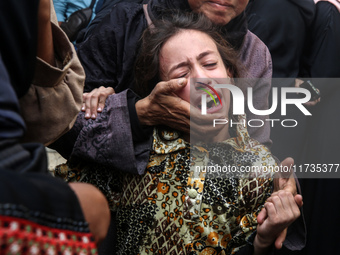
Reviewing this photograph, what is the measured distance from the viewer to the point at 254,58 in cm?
164

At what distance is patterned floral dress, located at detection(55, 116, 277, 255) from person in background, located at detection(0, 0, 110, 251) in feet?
2.10

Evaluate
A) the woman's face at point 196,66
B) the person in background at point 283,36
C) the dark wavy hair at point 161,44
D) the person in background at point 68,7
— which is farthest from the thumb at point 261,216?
the person in background at point 68,7

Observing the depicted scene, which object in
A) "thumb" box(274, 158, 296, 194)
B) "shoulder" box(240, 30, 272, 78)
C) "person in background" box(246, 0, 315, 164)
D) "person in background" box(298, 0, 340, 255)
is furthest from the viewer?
"person in background" box(298, 0, 340, 255)

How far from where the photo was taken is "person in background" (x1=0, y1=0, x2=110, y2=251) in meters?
0.48

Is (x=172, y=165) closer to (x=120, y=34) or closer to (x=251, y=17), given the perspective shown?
(x=120, y=34)

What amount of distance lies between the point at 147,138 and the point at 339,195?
1124 millimetres

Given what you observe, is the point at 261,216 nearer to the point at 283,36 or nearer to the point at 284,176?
the point at 284,176

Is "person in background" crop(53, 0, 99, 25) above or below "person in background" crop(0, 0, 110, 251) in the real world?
below

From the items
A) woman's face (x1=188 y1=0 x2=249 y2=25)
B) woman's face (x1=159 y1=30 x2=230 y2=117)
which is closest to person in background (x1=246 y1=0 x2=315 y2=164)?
woman's face (x1=188 y1=0 x2=249 y2=25)

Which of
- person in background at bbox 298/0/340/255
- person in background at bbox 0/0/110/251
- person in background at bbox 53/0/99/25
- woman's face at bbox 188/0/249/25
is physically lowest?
person in background at bbox 298/0/340/255

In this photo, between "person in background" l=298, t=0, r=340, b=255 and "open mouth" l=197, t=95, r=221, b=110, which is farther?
"person in background" l=298, t=0, r=340, b=255

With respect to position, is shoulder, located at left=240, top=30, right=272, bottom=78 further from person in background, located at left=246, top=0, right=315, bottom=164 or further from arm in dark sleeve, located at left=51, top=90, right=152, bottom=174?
arm in dark sleeve, located at left=51, top=90, right=152, bottom=174

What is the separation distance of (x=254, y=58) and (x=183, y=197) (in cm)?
69

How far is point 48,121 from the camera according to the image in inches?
36.2
